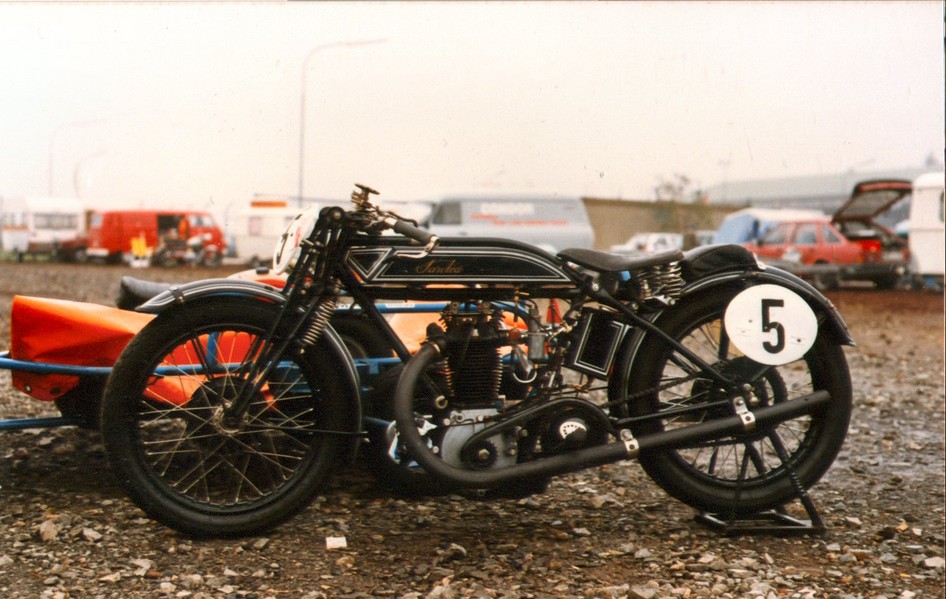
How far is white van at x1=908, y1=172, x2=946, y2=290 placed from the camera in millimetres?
16672

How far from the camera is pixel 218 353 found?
126 inches

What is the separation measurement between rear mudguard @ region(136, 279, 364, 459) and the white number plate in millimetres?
1290

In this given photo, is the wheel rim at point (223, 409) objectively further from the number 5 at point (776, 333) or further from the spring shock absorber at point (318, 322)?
the number 5 at point (776, 333)

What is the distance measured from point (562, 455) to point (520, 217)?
1534cm

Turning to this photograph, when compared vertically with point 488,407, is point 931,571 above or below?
below

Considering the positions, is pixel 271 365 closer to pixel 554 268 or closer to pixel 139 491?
pixel 139 491

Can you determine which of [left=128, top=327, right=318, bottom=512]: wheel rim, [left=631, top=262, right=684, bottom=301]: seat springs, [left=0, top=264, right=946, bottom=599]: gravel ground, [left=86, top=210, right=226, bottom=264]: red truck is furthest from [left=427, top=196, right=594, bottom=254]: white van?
[left=128, top=327, right=318, bottom=512]: wheel rim

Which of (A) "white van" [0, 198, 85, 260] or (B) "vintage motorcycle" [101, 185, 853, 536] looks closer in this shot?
(B) "vintage motorcycle" [101, 185, 853, 536]

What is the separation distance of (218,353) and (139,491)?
490 millimetres

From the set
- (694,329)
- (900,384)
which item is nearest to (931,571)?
(694,329)

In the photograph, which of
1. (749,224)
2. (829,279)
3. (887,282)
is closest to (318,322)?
(829,279)

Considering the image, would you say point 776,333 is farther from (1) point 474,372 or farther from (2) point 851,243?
(2) point 851,243

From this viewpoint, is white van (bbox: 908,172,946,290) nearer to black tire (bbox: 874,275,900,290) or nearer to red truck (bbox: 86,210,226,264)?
black tire (bbox: 874,275,900,290)

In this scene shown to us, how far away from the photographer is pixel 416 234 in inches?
122
